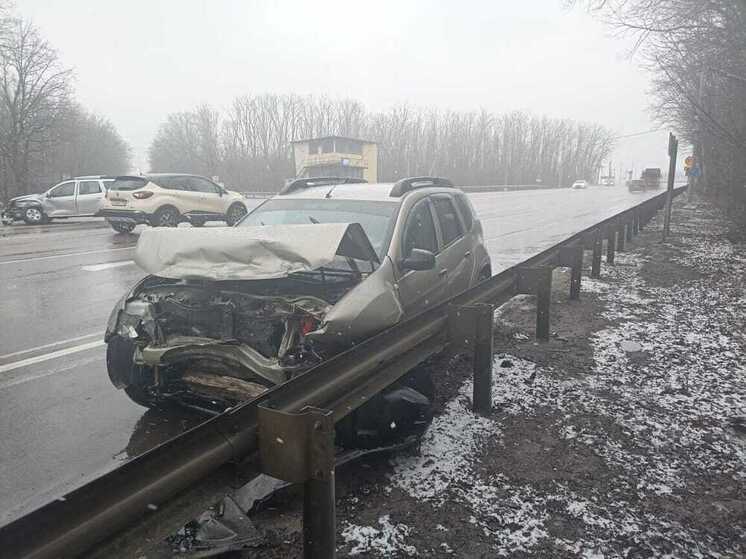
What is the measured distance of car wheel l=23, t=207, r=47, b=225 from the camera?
75.6ft

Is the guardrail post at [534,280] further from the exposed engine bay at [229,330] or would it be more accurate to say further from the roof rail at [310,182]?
the exposed engine bay at [229,330]

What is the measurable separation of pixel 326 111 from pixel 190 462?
307 ft

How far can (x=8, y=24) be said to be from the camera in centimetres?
3406

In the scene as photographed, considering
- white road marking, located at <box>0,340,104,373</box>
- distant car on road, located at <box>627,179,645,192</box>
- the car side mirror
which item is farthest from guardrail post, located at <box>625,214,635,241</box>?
distant car on road, located at <box>627,179,645,192</box>

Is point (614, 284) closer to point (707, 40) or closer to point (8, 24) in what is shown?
point (707, 40)

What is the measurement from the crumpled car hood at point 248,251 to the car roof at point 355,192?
1.32m

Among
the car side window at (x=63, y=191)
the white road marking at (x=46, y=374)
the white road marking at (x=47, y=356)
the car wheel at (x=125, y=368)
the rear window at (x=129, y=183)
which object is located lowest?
the white road marking at (x=46, y=374)

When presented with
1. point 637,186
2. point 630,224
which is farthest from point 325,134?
point 630,224

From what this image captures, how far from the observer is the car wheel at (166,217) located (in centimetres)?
1738

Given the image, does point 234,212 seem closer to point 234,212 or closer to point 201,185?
point 234,212

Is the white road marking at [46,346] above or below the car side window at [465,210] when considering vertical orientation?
below

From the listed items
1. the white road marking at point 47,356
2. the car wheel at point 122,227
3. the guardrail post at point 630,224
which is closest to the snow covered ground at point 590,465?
the white road marking at point 47,356

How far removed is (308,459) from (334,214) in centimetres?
353

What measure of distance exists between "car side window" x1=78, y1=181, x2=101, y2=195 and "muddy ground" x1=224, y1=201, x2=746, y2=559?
832 inches
